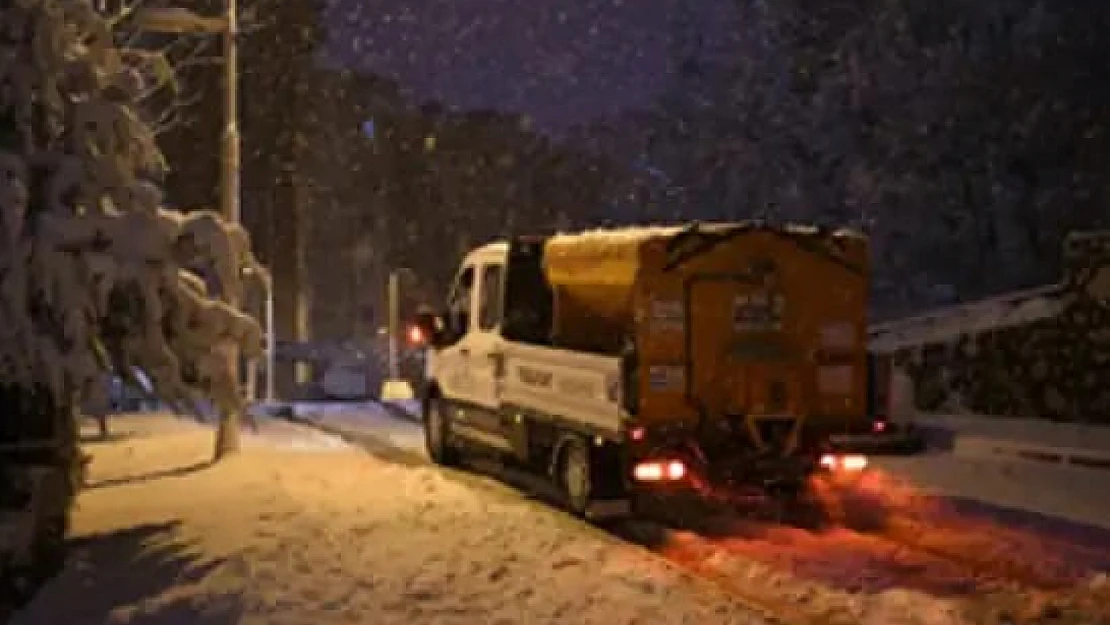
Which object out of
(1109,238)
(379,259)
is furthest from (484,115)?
(1109,238)

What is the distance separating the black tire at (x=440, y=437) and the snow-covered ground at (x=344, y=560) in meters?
1.08

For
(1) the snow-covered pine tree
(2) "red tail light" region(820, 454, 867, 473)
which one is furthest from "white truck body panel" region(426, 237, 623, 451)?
(1) the snow-covered pine tree

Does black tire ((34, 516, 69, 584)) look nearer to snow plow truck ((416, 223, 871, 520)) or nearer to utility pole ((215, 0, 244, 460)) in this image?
snow plow truck ((416, 223, 871, 520))

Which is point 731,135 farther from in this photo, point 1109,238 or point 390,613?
point 390,613

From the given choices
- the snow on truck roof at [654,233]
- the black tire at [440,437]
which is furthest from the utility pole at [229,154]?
the snow on truck roof at [654,233]

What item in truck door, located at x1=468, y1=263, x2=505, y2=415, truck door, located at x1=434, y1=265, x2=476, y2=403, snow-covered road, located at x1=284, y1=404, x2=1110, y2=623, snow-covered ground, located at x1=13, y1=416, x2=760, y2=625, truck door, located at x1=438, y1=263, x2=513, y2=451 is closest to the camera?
snow-covered ground, located at x1=13, y1=416, x2=760, y2=625

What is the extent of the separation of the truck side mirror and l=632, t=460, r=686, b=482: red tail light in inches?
215

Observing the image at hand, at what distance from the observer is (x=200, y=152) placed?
123 ft

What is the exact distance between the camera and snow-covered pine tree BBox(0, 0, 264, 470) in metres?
11.5

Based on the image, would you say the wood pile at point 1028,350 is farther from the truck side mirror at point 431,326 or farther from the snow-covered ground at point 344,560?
A: the snow-covered ground at point 344,560

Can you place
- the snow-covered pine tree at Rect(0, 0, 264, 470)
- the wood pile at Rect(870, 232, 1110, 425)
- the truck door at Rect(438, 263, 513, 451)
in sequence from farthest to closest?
the wood pile at Rect(870, 232, 1110, 425) → the truck door at Rect(438, 263, 513, 451) → the snow-covered pine tree at Rect(0, 0, 264, 470)

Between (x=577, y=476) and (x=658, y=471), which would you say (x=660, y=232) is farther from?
(x=577, y=476)

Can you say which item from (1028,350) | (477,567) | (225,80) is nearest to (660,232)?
(477,567)

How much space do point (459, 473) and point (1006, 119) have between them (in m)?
18.5
